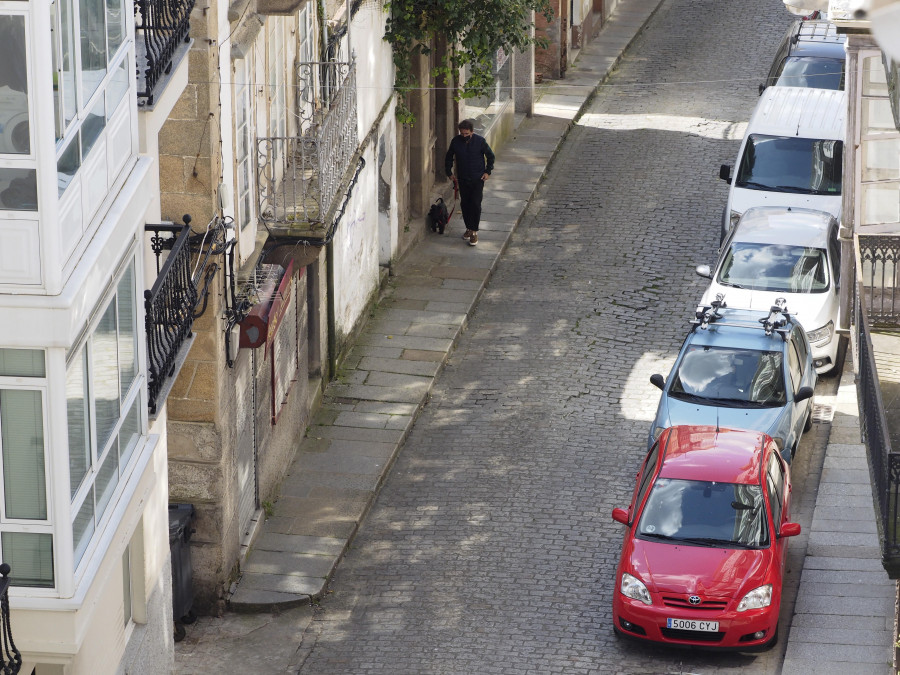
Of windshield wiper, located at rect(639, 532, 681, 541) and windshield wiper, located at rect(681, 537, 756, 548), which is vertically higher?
windshield wiper, located at rect(639, 532, 681, 541)

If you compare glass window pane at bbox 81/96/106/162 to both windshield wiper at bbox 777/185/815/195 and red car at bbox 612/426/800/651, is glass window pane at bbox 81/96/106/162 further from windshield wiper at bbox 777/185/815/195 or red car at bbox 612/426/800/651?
windshield wiper at bbox 777/185/815/195

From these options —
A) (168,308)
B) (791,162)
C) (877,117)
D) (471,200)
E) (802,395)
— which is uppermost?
(877,117)

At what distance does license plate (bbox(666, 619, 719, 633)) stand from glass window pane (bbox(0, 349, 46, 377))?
6.66m

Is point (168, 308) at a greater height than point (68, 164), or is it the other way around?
point (68, 164)

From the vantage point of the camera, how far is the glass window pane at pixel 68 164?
9390 millimetres

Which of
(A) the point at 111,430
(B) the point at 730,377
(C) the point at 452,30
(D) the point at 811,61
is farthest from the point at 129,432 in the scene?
(D) the point at 811,61

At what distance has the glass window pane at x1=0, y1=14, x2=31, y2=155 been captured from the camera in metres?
8.75

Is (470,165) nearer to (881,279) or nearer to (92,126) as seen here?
(881,279)

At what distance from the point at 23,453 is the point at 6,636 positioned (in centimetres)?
108

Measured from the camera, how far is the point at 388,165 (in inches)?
883

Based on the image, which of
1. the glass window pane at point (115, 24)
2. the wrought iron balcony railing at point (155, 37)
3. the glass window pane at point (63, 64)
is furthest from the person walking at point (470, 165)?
the glass window pane at point (63, 64)

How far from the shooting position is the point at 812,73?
26.8 metres

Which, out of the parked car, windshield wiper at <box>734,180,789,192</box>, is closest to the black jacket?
windshield wiper at <box>734,180,789,192</box>

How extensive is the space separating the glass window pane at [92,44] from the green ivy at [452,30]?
482 inches
